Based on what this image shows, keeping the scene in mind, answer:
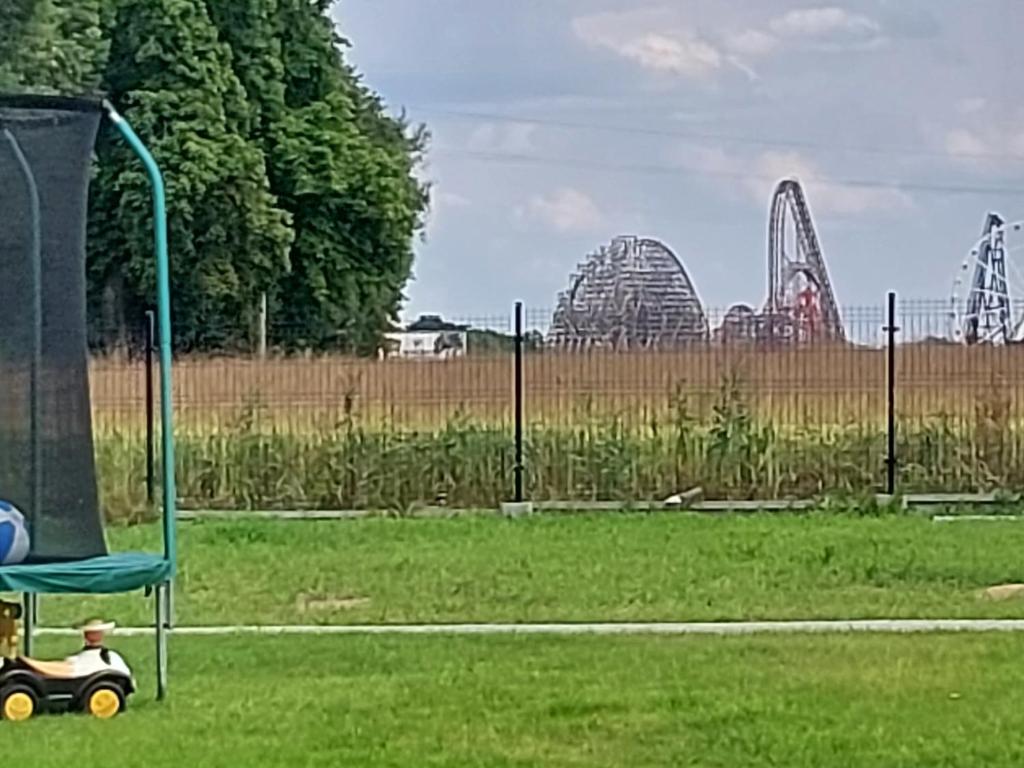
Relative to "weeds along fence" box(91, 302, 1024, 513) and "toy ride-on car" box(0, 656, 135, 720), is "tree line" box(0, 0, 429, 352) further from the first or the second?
"toy ride-on car" box(0, 656, 135, 720)

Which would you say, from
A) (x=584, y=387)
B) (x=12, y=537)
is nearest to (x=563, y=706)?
(x=12, y=537)

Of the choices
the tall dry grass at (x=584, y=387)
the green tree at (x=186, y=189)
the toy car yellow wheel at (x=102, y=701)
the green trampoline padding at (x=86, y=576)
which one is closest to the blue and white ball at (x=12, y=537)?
the green trampoline padding at (x=86, y=576)

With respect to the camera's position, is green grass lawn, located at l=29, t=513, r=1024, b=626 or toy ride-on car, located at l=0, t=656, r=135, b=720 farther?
green grass lawn, located at l=29, t=513, r=1024, b=626

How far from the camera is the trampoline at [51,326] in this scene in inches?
360

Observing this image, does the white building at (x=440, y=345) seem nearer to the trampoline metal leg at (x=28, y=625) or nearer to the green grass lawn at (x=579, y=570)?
the green grass lawn at (x=579, y=570)

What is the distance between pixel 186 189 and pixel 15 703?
3136 centimetres

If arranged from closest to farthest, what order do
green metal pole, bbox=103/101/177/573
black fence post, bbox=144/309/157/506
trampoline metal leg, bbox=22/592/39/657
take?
green metal pole, bbox=103/101/177/573 < trampoline metal leg, bbox=22/592/39/657 < black fence post, bbox=144/309/157/506

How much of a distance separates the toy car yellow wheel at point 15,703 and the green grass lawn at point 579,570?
3.35m

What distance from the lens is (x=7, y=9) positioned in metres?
33.8

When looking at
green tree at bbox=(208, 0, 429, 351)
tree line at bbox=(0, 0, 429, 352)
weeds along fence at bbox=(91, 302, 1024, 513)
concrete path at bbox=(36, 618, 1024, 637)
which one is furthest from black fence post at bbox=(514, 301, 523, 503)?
green tree at bbox=(208, 0, 429, 351)

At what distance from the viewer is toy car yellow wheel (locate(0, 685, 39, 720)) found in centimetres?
856

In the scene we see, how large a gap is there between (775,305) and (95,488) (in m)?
21.9

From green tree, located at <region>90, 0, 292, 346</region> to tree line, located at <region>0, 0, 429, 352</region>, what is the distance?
0.04 metres

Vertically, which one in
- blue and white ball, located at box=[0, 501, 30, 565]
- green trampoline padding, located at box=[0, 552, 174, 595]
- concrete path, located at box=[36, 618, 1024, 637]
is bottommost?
concrete path, located at box=[36, 618, 1024, 637]
